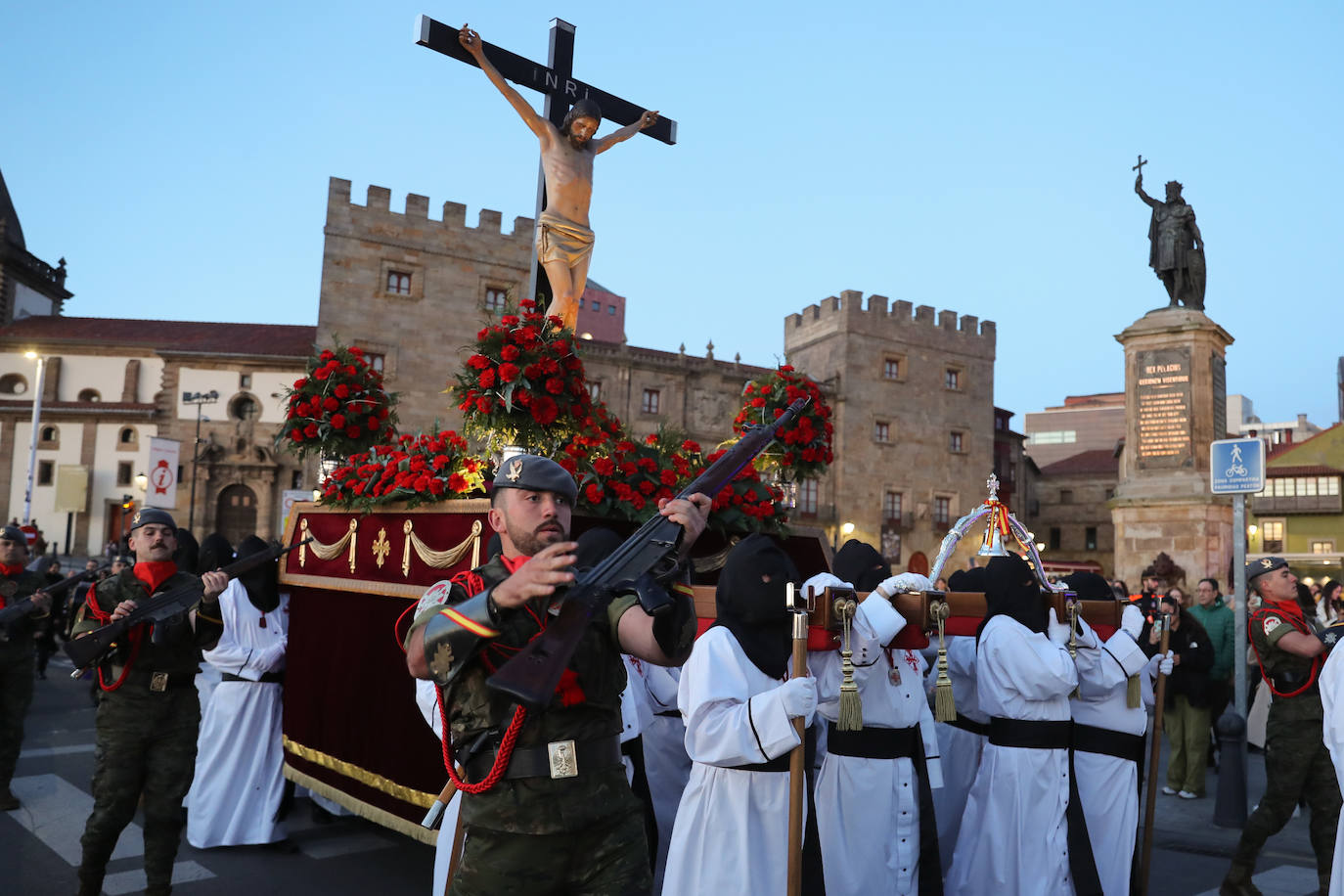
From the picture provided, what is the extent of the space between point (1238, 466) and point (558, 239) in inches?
248

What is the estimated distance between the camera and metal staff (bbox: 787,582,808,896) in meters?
3.53

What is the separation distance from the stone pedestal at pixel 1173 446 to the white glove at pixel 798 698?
14418 millimetres

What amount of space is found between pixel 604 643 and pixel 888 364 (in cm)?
3971

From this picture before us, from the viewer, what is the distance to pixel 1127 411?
682 inches

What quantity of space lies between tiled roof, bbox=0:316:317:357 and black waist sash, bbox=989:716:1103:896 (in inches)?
1419

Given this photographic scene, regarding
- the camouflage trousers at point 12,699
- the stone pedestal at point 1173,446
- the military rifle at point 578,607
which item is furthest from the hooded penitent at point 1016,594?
the stone pedestal at point 1173,446

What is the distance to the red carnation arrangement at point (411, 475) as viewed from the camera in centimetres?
595

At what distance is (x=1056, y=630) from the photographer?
5336 mm

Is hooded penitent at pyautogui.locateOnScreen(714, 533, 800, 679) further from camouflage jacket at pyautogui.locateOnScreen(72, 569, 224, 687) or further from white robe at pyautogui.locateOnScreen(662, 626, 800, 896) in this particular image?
camouflage jacket at pyautogui.locateOnScreen(72, 569, 224, 687)

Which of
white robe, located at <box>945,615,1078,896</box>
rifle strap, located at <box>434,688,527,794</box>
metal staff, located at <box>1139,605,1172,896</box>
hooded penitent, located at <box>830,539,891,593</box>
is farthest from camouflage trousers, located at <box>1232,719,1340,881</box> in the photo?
rifle strap, located at <box>434,688,527,794</box>

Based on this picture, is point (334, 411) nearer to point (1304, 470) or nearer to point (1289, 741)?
point (1289, 741)

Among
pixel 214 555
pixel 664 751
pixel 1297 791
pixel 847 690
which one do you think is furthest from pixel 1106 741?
pixel 214 555

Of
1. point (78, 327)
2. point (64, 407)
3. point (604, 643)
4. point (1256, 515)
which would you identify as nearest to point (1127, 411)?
point (604, 643)

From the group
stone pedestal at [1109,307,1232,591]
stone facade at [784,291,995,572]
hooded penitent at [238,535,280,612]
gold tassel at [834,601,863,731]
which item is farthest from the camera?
stone facade at [784,291,995,572]
